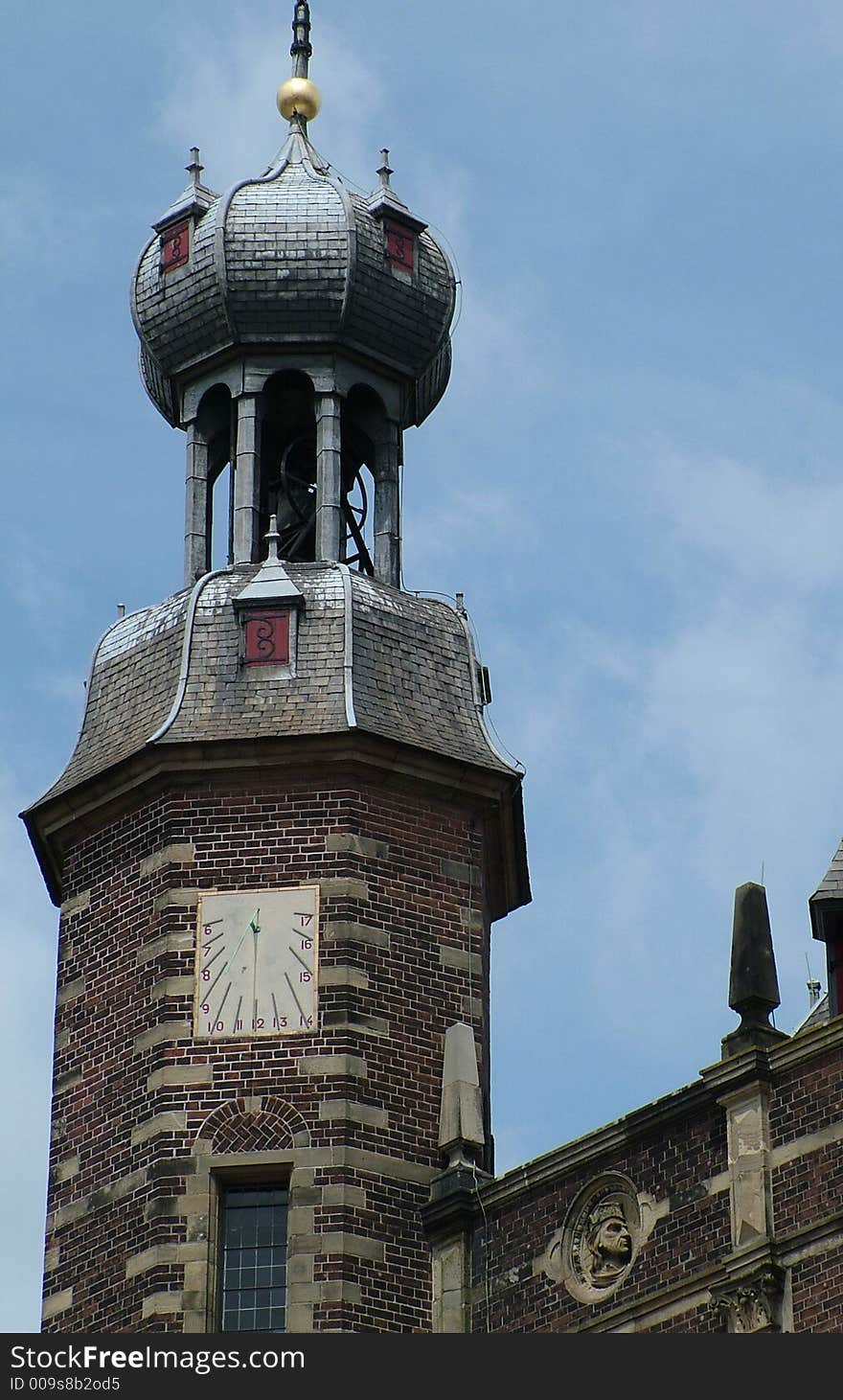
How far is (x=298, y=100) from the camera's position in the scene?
51375 mm

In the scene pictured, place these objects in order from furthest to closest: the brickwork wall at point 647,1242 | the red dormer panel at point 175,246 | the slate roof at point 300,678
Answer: the red dormer panel at point 175,246, the slate roof at point 300,678, the brickwork wall at point 647,1242

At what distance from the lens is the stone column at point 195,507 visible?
156 feet

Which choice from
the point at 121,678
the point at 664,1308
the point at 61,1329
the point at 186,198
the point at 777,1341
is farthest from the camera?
the point at 186,198

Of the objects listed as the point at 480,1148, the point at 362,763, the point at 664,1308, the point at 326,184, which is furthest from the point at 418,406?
the point at 664,1308

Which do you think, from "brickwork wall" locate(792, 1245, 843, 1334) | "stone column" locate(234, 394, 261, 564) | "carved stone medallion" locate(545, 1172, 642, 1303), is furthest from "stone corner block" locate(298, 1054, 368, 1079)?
"stone column" locate(234, 394, 261, 564)

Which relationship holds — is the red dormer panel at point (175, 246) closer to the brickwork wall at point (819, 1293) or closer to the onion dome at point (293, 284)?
the onion dome at point (293, 284)

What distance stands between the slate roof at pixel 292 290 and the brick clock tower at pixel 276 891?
0.04 metres

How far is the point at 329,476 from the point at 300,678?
3.59 m

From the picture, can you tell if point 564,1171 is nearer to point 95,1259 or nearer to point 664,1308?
point 664,1308

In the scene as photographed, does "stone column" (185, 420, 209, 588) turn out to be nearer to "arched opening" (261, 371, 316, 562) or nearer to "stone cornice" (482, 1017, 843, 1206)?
"arched opening" (261, 371, 316, 562)

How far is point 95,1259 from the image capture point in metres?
41.7

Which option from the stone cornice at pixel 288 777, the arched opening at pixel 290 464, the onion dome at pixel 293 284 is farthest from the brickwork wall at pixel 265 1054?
the onion dome at pixel 293 284

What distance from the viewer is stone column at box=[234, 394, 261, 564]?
47.0 metres

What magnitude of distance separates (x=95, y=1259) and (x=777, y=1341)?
8.46 metres
